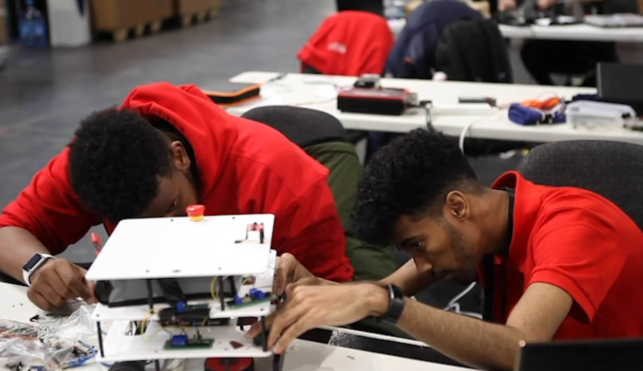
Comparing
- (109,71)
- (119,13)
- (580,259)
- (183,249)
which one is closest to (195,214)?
(183,249)

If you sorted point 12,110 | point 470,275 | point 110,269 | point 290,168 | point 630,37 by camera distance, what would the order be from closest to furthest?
point 110,269 → point 470,275 → point 290,168 → point 630,37 → point 12,110

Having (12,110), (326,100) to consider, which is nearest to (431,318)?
(326,100)

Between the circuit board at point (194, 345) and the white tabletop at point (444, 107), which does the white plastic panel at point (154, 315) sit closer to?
the circuit board at point (194, 345)

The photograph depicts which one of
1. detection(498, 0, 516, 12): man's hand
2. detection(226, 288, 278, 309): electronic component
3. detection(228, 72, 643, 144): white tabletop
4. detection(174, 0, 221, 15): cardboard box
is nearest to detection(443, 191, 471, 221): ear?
detection(226, 288, 278, 309): electronic component

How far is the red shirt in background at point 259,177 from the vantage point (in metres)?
1.56

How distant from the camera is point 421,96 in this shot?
9.36 feet

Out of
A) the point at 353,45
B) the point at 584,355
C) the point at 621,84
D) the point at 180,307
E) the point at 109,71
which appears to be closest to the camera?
the point at 584,355

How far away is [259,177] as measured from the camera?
5.16 feet

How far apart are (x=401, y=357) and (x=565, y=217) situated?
0.36 m

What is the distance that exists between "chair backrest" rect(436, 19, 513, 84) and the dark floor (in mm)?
687

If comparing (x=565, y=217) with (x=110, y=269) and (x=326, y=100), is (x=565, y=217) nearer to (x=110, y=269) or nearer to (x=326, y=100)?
(x=110, y=269)

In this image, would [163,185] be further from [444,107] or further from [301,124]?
[444,107]

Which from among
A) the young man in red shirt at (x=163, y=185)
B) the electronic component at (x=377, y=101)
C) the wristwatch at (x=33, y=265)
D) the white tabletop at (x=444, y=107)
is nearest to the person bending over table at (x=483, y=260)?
the young man in red shirt at (x=163, y=185)

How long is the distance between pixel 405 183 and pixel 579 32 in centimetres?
300
